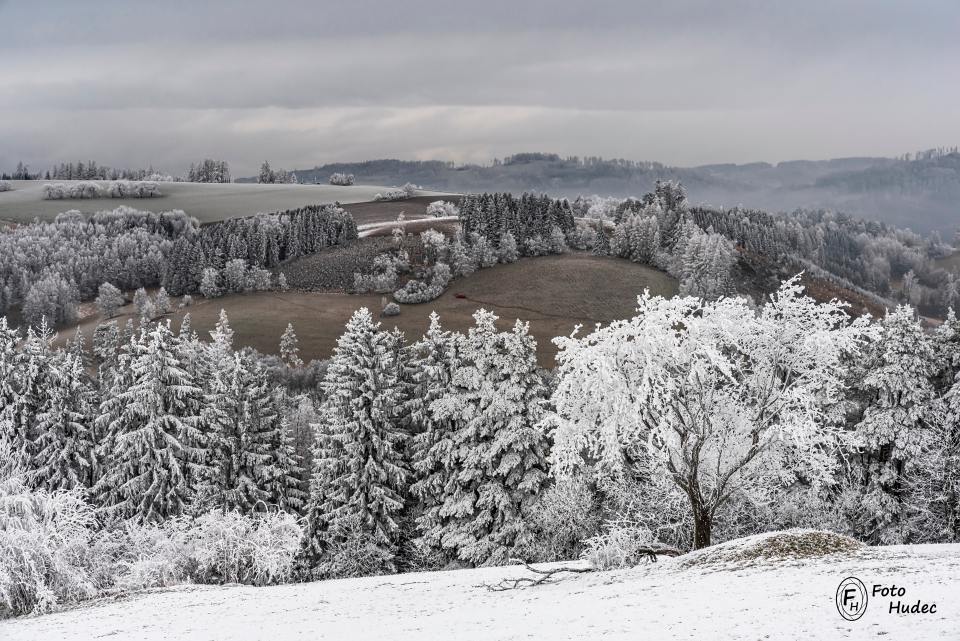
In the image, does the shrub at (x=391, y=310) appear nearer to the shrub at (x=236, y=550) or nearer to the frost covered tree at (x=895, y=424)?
the shrub at (x=236, y=550)

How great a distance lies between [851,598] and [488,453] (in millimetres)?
22818

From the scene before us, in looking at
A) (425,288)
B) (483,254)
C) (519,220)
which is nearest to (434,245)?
(483,254)

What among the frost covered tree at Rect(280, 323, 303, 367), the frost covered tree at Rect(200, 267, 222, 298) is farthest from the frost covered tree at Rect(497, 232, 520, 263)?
the frost covered tree at Rect(200, 267, 222, 298)

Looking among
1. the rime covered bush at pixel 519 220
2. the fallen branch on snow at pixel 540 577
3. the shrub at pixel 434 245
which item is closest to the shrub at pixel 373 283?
the shrub at pixel 434 245

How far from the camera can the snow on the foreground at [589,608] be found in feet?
37.9

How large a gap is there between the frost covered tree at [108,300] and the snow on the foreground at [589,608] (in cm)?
12717

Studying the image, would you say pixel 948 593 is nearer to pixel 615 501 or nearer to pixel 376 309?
pixel 615 501

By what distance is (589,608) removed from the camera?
48.1 ft

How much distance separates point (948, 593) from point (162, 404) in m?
34.9

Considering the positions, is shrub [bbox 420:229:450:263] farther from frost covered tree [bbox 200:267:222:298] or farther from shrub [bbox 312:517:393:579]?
shrub [bbox 312:517:393:579]

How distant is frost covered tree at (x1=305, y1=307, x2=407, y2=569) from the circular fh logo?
88.0 ft

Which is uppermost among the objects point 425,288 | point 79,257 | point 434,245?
point 434,245

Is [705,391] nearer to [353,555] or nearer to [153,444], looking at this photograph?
[353,555]

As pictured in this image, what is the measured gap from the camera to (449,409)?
35500 millimetres
